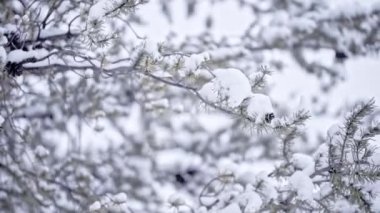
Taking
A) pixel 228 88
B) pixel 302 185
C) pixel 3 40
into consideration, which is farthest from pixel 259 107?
pixel 3 40

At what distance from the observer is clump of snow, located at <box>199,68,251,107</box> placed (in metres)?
1.75

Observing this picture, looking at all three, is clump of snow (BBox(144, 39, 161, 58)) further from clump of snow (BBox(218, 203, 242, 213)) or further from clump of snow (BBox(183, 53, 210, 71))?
clump of snow (BBox(218, 203, 242, 213))

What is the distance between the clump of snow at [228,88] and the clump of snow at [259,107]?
0.12 ft

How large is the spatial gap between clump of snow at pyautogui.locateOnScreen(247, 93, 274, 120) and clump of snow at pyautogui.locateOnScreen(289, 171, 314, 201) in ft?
2.07

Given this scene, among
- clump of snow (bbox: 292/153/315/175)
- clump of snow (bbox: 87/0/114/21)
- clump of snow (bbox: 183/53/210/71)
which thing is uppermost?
clump of snow (bbox: 87/0/114/21)

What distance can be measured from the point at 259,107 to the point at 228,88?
0.52ft

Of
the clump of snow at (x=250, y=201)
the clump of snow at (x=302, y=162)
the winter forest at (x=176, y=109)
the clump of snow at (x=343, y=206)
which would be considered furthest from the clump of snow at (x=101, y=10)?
the clump of snow at (x=343, y=206)

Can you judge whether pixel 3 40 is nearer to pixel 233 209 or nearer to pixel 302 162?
pixel 233 209

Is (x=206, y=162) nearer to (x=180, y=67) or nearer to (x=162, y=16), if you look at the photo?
(x=162, y=16)

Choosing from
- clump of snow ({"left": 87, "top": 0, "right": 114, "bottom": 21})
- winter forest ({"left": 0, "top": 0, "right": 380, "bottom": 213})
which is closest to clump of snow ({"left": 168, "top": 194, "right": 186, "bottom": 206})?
winter forest ({"left": 0, "top": 0, "right": 380, "bottom": 213})

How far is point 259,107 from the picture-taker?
1729mm

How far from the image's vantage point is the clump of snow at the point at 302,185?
2107 mm

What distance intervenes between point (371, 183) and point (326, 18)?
3.00 metres

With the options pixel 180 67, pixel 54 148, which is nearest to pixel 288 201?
pixel 180 67
